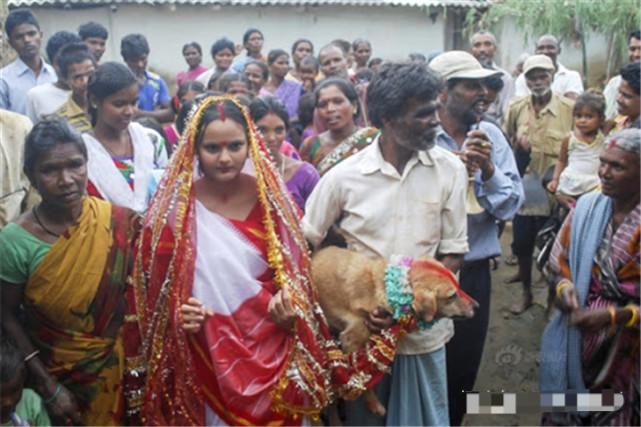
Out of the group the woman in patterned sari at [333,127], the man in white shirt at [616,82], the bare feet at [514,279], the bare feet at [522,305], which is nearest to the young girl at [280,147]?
the woman in patterned sari at [333,127]

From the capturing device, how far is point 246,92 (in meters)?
5.14

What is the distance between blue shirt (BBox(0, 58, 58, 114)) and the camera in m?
5.32

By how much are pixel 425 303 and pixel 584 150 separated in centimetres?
333

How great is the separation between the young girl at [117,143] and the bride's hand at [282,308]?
128 cm

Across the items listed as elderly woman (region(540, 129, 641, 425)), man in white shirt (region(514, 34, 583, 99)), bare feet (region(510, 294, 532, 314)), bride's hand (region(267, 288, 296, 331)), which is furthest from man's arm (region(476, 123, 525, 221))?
man in white shirt (region(514, 34, 583, 99))

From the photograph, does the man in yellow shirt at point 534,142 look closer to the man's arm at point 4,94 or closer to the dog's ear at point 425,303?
the dog's ear at point 425,303

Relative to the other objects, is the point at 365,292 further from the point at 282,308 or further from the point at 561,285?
the point at 561,285

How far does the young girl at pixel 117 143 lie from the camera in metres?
3.47

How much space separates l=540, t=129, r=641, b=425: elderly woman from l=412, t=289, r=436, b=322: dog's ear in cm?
77

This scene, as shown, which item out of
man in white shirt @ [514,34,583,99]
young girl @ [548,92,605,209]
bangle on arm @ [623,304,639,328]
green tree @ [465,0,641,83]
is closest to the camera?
bangle on arm @ [623,304,639,328]

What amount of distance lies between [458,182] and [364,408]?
1131 millimetres

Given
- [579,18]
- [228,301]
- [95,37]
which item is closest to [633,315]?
[228,301]

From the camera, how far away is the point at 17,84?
212 inches

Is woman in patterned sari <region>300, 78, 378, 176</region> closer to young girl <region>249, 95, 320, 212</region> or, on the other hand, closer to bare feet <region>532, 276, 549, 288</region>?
young girl <region>249, 95, 320, 212</region>
